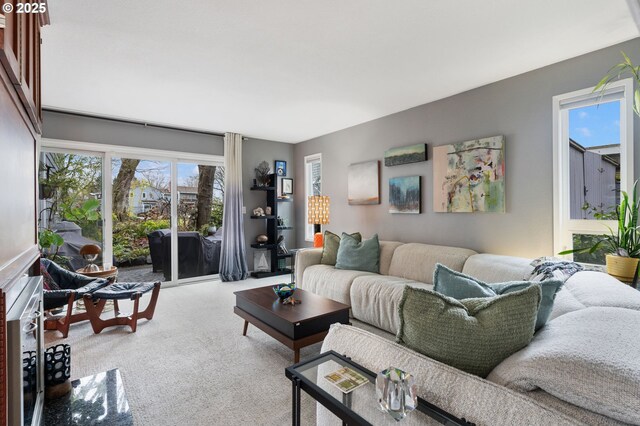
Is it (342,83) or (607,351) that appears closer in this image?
(607,351)

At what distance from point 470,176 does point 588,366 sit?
2.93m

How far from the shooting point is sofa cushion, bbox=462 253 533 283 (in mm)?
2613

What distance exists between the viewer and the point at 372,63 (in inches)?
112

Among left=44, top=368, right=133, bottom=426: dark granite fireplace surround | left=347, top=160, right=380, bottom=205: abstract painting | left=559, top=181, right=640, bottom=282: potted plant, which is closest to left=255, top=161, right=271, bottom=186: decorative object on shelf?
left=347, top=160, right=380, bottom=205: abstract painting

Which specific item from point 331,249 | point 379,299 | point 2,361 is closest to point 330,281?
point 331,249

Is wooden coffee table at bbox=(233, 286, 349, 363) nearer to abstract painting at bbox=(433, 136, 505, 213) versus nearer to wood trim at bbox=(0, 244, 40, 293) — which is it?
wood trim at bbox=(0, 244, 40, 293)

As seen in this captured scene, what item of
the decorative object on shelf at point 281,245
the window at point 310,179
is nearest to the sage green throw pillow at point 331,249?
the window at point 310,179

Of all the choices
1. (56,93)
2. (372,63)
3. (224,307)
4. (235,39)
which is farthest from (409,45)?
(56,93)

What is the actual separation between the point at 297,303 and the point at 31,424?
187 cm

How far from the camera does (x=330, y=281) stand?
369 centimetres

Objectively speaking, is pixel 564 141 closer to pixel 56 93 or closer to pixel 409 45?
pixel 409 45

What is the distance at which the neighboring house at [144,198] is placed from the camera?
4742mm

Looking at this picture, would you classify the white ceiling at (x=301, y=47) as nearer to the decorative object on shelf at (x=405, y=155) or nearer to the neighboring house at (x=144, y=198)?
the decorative object on shelf at (x=405, y=155)

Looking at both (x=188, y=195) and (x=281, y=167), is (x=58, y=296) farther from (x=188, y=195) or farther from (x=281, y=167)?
(x=281, y=167)
